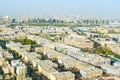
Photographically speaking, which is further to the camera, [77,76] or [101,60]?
[101,60]

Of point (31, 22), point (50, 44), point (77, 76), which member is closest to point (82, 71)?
point (77, 76)

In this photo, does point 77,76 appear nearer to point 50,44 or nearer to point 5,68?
point 5,68

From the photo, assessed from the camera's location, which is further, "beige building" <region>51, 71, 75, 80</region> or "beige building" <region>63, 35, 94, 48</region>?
"beige building" <region>63, 35, 94, 48</region>

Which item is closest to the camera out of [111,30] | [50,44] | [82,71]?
[82,71]

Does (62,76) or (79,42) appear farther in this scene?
(79,42)

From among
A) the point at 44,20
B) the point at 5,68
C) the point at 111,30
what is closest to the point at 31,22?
the point at 44,20

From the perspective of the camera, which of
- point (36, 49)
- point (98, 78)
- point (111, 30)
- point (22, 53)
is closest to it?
point (98, 78)

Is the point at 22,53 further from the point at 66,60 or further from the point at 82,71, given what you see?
the point at 82,71

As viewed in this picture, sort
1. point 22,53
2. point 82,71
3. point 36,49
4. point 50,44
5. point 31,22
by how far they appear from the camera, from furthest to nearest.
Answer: point 31,22 → point 50,44 → point 36,49 → point 22,53 → point 82,71

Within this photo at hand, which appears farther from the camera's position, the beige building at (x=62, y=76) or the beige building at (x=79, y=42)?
the beige building at (x=79, y=42)
